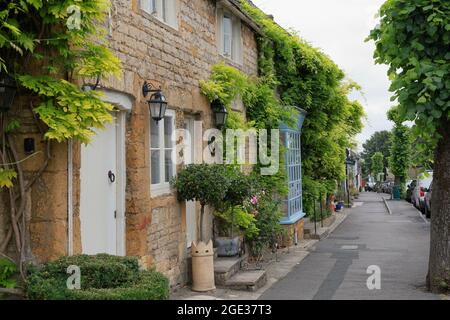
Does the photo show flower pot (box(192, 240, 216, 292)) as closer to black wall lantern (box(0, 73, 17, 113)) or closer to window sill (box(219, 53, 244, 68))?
black wall lantern (box(0, 73, 17, 113))

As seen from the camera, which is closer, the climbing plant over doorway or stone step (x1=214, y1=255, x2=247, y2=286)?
the climbing plant over doorway

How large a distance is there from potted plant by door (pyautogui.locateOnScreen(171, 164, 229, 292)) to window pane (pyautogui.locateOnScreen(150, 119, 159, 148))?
0.75 metres

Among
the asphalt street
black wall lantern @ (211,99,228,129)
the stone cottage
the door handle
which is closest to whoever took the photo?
the stone cottage

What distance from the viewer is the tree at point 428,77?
7.44 metres

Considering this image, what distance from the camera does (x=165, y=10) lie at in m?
8.70

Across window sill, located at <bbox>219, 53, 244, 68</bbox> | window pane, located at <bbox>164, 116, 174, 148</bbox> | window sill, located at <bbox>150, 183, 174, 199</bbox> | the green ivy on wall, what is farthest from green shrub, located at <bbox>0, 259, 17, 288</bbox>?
the green ivy on wall

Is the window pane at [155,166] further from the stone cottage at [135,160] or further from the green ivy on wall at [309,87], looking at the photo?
the green ivy on wall at [309,87]

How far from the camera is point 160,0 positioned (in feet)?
27.7

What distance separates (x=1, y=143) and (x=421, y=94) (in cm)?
531

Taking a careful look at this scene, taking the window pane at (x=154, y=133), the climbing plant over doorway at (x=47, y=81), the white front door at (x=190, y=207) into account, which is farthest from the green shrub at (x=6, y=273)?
the white front door at (x=190, y=207)

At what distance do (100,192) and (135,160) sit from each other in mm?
699

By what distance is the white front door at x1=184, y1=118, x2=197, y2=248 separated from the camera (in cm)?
938

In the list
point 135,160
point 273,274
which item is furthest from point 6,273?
point 273,274
